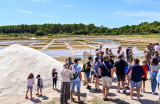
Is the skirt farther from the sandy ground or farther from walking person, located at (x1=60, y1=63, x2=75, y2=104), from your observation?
the sandy ground

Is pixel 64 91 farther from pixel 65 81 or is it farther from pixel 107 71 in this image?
pixel 107 71

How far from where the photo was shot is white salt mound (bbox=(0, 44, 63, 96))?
6.28m

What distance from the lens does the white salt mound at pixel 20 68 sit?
6.28 metres

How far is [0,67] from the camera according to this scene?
7.14 m

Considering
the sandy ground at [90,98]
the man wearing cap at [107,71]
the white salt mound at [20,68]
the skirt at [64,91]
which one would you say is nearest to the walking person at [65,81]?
the skirt at [64,91]

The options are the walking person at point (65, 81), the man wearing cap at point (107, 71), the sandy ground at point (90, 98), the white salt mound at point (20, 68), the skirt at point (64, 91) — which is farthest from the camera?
the white salt mound at point (20, 68)

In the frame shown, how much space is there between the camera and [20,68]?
6.96 metres

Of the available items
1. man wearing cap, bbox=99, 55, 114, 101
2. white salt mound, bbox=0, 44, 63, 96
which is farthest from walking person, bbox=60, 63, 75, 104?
white salt mound, bbox=0, 44, 63, 96

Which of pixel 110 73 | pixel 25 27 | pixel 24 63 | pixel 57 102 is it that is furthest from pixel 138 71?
pixel 25 27

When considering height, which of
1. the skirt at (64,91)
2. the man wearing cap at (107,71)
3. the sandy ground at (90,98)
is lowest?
the sandy ground at (90,98)

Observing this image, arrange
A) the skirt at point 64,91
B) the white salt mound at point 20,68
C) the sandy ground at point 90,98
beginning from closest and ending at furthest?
the skirt at point 64,91 → the sandy ground at point 90,98 → the white salt mound at point 20,68

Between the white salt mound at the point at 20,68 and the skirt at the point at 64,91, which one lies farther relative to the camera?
the white salt mound at the point at 20,68

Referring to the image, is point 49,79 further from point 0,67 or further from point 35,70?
point 0,67

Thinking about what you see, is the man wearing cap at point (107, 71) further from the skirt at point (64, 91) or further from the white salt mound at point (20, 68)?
the white salt mound at point (20, 68)
